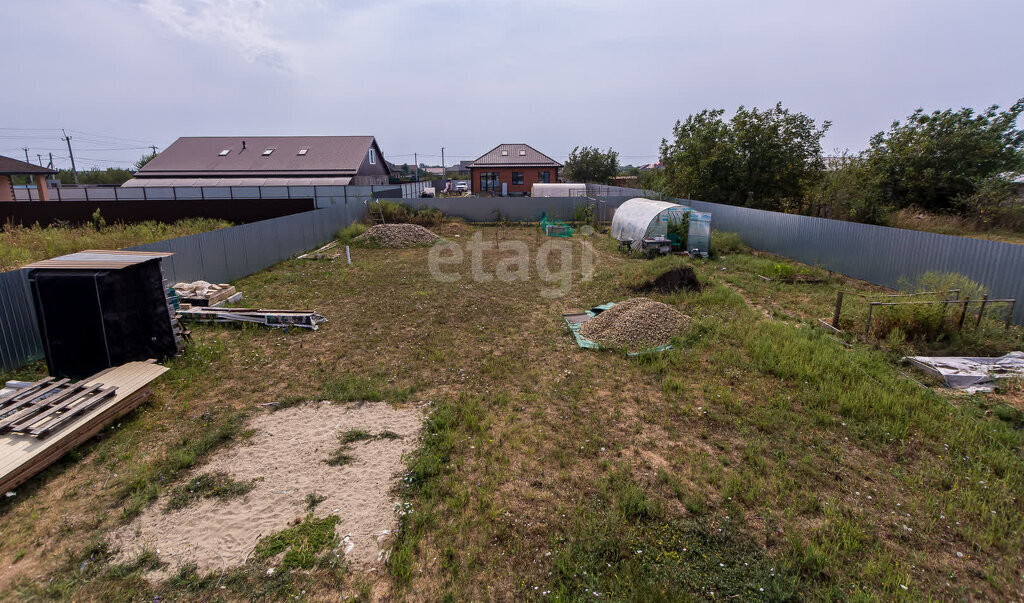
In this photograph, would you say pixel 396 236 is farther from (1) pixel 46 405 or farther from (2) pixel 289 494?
(2) pixel 289 494

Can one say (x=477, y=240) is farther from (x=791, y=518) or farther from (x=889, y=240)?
(x=791, y=518)

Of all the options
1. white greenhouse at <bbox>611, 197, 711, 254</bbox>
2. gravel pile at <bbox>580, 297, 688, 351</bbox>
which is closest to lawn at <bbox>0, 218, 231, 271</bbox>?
gravel pile at <bbox>580, 297, 688, 351</bbox>

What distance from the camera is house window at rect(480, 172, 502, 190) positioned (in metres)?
39.7

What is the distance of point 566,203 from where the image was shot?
2600cm

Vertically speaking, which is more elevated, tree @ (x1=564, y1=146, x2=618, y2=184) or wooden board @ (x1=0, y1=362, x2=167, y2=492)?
tree @ (x1=564, y1=146, x2=618, y2=184)

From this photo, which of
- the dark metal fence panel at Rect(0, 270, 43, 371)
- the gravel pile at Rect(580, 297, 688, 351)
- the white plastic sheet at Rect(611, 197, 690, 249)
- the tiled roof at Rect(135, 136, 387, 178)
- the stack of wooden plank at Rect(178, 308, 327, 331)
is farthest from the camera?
the tiled roof at Rect(135, 136, 387, 178)

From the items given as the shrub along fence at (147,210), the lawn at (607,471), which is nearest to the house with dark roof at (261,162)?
the shrub along fence at (147,210)

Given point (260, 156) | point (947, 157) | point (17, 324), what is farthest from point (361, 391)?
point (260, 156)

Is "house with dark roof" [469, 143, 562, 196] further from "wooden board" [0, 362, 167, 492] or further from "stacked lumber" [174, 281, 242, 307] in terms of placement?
"wooden board" [0, 362, 167, 492]

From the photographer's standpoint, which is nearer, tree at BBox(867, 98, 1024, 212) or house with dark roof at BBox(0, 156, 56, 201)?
tree at BBox(867, 98, 1024, 212)

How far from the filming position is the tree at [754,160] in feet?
66.3

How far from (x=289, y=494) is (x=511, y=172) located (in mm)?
37743

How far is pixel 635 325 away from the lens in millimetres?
8180

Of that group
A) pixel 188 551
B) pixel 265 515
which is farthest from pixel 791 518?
pixel 188 551
